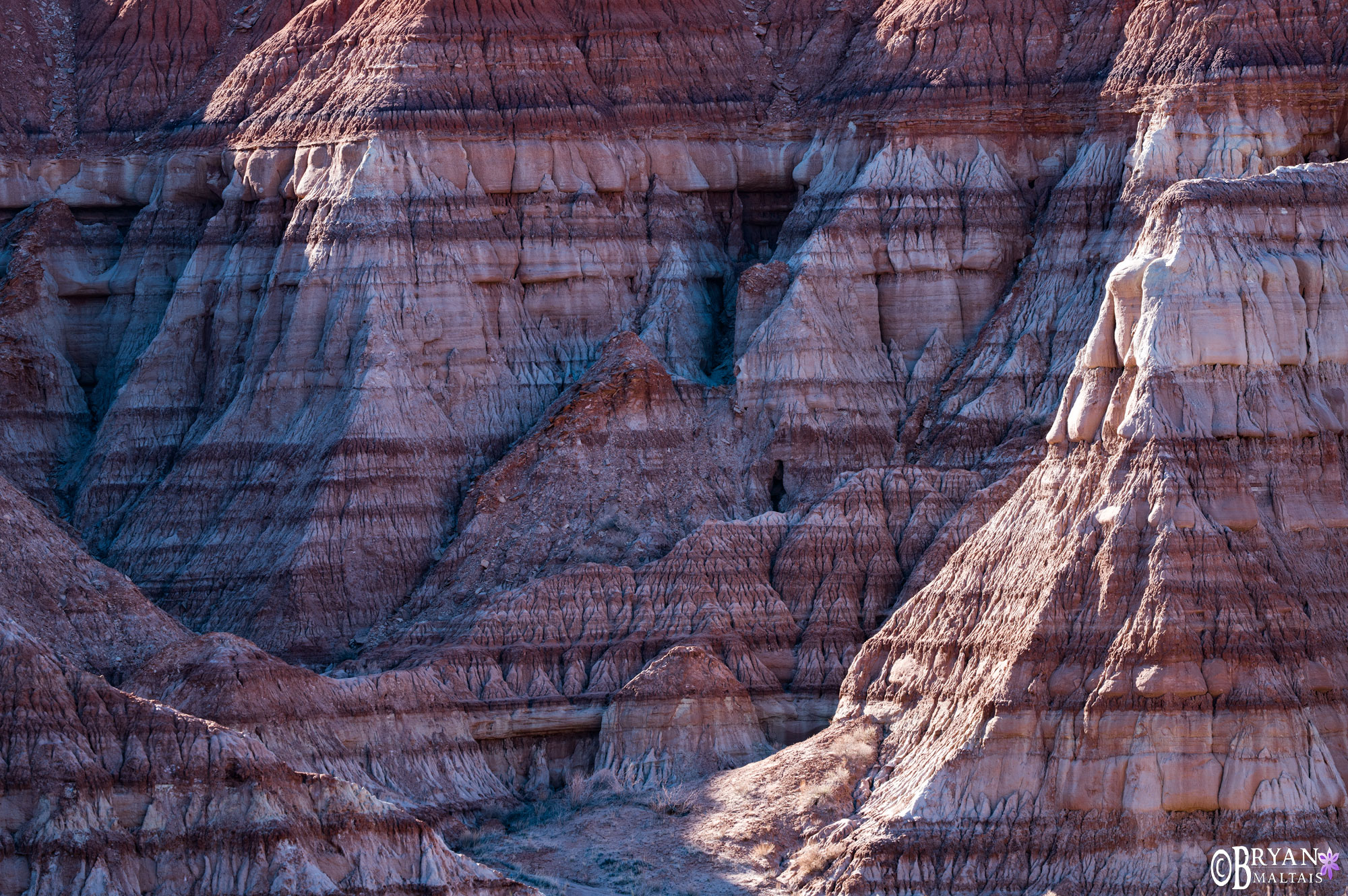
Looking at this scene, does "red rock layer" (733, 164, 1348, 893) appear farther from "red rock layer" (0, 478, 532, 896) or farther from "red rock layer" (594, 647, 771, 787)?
"red rock layer" (0, 478, 532, 896)

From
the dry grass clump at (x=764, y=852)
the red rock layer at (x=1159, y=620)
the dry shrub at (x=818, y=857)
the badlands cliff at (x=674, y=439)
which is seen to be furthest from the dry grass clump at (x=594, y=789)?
the dry shrub at (x=818, y=857)

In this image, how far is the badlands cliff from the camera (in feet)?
267

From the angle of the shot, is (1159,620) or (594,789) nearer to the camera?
(1159,620)

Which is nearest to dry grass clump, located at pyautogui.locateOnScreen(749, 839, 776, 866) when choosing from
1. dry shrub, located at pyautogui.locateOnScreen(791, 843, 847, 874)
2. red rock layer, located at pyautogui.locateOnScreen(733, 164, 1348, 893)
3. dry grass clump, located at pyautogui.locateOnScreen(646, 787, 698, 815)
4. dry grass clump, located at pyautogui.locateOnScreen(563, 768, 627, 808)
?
red rock layer, located at pyautogui.locateOnScreen(733, 164, 1348, 893)

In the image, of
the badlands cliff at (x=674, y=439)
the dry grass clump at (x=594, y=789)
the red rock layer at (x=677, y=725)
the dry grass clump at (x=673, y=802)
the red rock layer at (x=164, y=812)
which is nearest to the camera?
the red rock layer at (x=164, y=812)

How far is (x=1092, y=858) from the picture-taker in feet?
266

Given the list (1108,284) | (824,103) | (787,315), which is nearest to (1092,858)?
(1108,284)

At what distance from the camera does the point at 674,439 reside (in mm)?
100938

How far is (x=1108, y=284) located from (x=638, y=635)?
15.3 m

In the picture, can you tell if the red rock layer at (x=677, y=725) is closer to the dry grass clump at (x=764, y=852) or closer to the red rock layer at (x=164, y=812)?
the dry grass clump at (x=764, y=852)

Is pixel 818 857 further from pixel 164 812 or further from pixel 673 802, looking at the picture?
pixel 164 812

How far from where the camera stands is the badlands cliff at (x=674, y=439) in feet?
267

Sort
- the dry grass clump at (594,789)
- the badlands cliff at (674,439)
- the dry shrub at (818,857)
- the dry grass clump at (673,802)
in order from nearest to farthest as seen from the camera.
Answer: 1. the badlands cliff at (674,439)
2. the dry shrub at (818,857)
3. the dry grass clump at (673,802)
4. the dry grass clump at (594,789)

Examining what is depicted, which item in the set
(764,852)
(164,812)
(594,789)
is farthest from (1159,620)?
(164,812)
